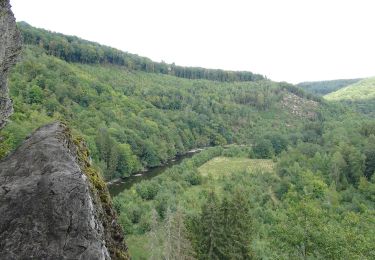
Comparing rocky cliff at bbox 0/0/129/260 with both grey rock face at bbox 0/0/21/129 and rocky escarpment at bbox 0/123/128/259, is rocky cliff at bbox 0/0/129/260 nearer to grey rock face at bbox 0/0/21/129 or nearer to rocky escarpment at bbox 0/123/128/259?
rocky escarpment at bbox 0/123/128/259

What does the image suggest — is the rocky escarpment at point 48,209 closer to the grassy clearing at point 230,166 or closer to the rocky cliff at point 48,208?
the rocky cliff at point 48,208

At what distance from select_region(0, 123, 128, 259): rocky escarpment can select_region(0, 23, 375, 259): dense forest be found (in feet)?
8.80

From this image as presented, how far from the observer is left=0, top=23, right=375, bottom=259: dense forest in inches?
1241

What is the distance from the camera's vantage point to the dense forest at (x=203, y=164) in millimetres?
31516

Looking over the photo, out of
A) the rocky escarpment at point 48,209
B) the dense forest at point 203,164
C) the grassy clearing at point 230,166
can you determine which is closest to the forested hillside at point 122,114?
the dense forest at point 203,164

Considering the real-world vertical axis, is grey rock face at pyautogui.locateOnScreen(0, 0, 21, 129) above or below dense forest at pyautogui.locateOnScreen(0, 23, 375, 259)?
above

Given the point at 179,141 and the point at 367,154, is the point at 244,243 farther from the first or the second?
the point at 179,141

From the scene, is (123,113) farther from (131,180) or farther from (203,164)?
(131,180)

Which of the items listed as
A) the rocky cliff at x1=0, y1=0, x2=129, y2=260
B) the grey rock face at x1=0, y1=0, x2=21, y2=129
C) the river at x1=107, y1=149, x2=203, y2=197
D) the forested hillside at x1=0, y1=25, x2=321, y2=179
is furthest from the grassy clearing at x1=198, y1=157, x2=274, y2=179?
the rocky cliff at x1=0, y1=0, x2=129, y2=260

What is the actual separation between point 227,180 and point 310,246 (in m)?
50.2

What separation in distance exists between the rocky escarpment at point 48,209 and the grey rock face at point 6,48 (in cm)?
230

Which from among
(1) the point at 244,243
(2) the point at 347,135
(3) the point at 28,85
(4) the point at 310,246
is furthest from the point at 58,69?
(4) the point at 310,246

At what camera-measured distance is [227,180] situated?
7725cm

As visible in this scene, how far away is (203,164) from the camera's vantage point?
97.8 m
